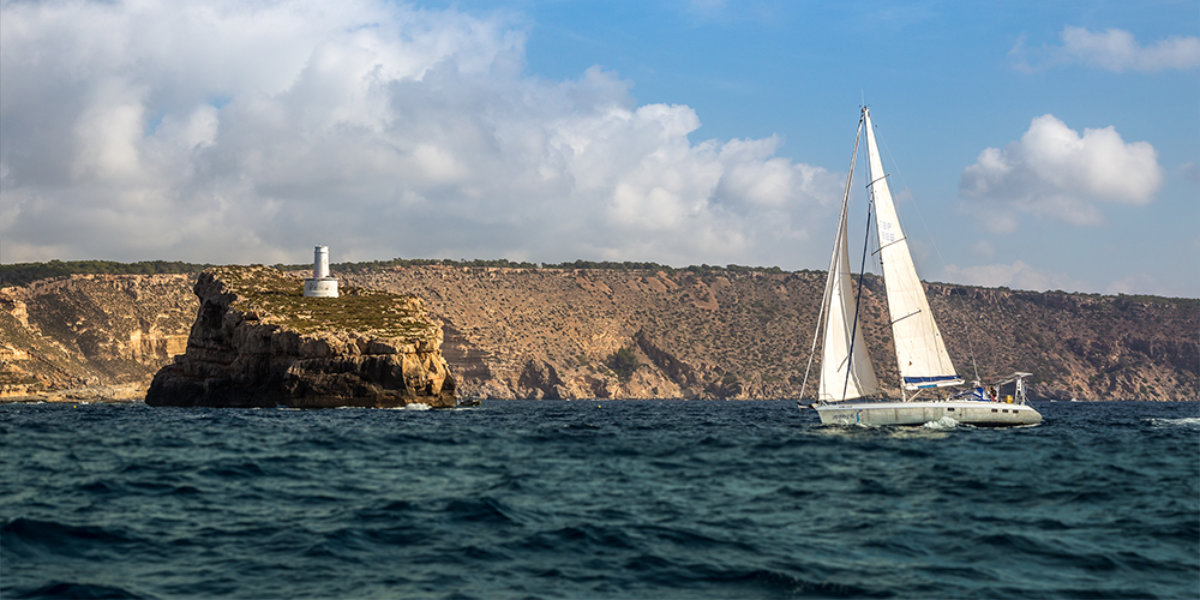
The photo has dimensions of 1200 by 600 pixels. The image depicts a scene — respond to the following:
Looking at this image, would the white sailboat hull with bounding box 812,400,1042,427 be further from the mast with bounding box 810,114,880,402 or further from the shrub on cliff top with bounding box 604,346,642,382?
the shrub on cliff top with bounding box 604,346,642,382

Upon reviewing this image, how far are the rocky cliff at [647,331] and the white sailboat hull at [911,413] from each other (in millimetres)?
102670

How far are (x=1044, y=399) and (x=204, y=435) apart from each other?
553 ft

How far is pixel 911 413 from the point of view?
40156 millimetres

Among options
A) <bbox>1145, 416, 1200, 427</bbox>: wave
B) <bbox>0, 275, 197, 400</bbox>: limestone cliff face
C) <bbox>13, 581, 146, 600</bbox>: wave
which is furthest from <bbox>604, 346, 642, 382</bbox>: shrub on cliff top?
<bbox>13, 581, 146, 600</bbox>: wave

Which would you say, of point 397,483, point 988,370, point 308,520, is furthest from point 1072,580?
point 988,370

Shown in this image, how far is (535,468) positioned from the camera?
79.3 ft

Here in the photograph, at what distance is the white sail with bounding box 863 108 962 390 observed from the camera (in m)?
41.5

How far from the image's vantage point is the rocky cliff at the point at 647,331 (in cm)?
13188

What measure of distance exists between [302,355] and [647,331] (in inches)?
4479

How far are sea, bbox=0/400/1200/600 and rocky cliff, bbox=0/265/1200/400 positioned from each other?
366ft

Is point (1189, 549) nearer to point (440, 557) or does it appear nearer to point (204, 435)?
point (440, 557)

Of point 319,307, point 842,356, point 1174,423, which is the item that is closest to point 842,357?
→ point 842,356

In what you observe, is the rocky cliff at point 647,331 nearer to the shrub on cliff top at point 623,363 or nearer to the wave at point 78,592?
the shrub on cliff top at point 623,363

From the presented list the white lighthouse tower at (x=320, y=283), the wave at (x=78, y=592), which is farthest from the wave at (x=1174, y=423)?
the white lighthouse tower at (x=320, y=283)
